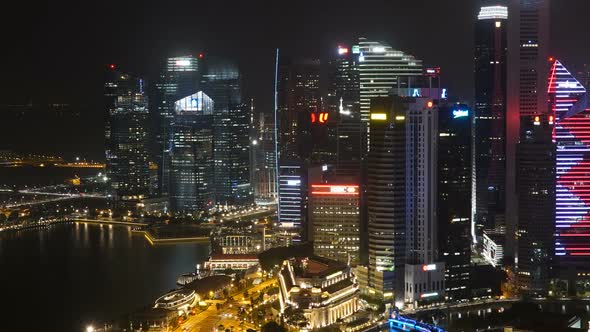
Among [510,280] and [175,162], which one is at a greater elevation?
[175,162]

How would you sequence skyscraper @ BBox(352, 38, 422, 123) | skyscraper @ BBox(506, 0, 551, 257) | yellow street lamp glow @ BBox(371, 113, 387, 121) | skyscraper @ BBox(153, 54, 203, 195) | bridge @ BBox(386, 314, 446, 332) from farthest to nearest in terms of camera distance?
skyscraper @ BBox(153, 54, 203, 195) → skyscraper @ BBox(506, 0, 551, 257) → skyscraper @ BBox(352, 38, 422, 123) → yellow street lamp glow @ BBox(371, 113, 387, 121) → bridge @ BBox(386, 314, 446, 332)

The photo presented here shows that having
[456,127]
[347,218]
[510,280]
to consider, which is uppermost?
[456,127]

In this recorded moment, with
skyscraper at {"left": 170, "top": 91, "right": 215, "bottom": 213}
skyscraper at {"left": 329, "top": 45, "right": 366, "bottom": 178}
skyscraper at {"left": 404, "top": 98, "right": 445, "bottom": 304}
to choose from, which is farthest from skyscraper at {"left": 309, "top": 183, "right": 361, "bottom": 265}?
skyscraper at {"left": 170, "top": 91, "right": 215, "bottom": 213}

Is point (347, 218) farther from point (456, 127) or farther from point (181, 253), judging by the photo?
point (181, 253)

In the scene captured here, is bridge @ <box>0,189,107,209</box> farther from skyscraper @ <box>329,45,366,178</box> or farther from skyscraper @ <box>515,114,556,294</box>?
skyscraper @ <box>515,114,556,294</box>

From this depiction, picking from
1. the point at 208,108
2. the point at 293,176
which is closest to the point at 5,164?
the point at 208,108

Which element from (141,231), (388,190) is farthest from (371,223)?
(141,231)

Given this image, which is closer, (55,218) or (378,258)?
(378,258)
